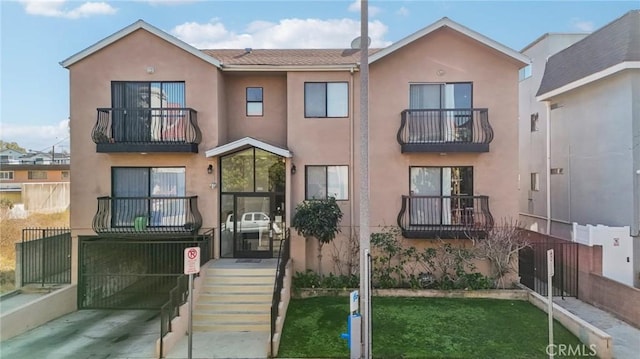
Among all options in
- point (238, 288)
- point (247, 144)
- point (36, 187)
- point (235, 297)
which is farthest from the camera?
point (36, 187)

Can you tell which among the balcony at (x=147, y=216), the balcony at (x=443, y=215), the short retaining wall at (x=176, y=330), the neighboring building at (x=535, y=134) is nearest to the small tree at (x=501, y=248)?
the balcony at (x=443, y=215)

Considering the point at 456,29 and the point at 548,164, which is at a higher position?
the point at 456,29

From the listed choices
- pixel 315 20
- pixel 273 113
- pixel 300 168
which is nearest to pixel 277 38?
pixel 315 20

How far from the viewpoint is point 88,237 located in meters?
12.7

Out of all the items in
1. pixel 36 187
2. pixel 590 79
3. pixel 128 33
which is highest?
pixel 128 33

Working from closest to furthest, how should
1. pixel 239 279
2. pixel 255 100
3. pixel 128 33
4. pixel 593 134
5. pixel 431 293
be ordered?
pixel 239 279 → pixel 431 293 → pixel 128 33 → pixel 255 100 → pixel 593 134

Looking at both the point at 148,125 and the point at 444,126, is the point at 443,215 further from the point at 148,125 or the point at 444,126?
the point at 148,125

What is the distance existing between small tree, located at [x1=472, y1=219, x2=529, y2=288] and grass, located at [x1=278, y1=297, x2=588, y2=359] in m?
1.28

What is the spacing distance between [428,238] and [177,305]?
317 inches

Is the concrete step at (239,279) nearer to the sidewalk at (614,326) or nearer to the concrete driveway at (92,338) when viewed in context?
the concrete driveway at (92,338)

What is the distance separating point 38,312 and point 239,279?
5763 millimetres

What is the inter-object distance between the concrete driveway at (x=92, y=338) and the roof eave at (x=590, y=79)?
16.4 meters

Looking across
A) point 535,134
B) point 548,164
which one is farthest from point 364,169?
point 535,134

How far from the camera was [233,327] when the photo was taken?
9.78 meters
